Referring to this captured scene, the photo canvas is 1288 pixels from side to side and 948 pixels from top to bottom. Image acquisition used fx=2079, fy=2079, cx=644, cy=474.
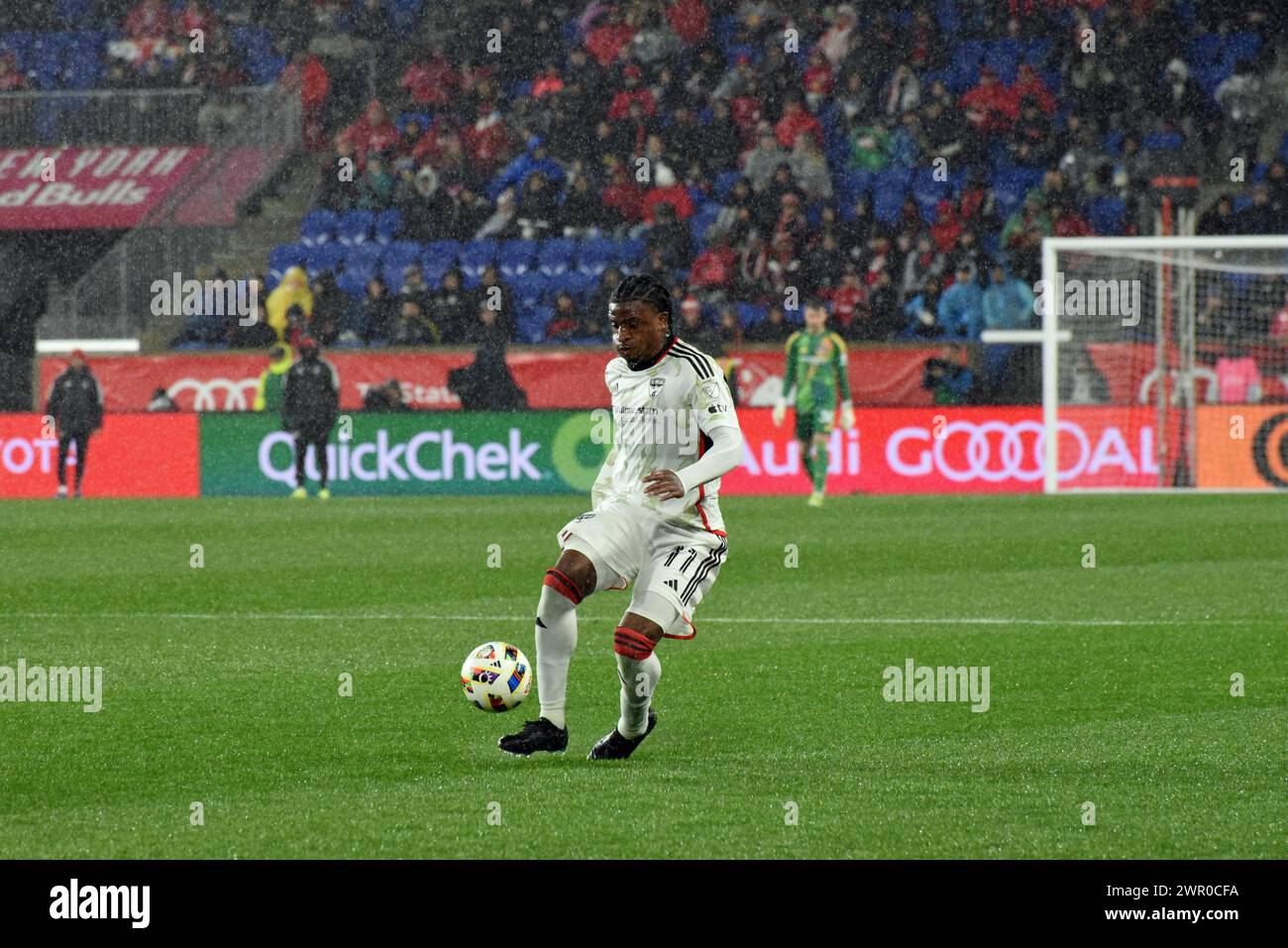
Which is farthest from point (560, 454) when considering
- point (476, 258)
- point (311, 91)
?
point (311, 91)

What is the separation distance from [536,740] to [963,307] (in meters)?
18.0

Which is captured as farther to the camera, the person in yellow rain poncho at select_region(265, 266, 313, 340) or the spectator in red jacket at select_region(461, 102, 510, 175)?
the spectator in red jacket at select_region(461, 102, 510, 175)

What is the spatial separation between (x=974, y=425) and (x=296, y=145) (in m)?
11.5

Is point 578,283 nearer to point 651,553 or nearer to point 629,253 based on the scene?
point 629,253

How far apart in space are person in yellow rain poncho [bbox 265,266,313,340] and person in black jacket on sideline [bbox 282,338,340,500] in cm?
312

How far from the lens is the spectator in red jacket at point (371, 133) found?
94.0 ft

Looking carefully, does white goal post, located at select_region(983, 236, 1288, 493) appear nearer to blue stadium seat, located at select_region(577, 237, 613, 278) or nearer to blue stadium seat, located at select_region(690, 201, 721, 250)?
blue stadium seat, located at select_region(690, 201, 721, 250)

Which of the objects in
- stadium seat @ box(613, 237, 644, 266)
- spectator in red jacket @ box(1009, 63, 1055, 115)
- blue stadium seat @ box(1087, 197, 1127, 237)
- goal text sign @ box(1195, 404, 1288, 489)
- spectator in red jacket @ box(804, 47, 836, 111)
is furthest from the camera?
spectator in red jacket @ box(804, 47, 836, 111)

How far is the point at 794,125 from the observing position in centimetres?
2727

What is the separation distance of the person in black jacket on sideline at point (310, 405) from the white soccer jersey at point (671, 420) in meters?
15.8

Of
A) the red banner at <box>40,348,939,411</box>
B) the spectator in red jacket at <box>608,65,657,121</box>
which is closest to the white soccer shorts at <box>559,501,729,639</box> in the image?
the red banner at <box>40,348,939,411</box>

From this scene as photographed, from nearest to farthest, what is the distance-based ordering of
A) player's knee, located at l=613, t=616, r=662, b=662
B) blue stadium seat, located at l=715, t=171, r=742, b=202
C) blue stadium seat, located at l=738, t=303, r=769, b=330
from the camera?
player's knee, located at l=613, t=616, r=662, b=662 < blue stadium seat, located at l=738, t=303, r=769, b=330 < blue stadium seat, located at l=715, t=171, r=742, b=202

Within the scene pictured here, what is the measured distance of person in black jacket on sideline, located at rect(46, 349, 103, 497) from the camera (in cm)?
2334

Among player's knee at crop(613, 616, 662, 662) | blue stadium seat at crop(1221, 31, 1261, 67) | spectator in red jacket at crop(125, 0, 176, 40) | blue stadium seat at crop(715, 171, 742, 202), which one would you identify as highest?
spectator in red jacket at crop(125, 0, 176, 40)
